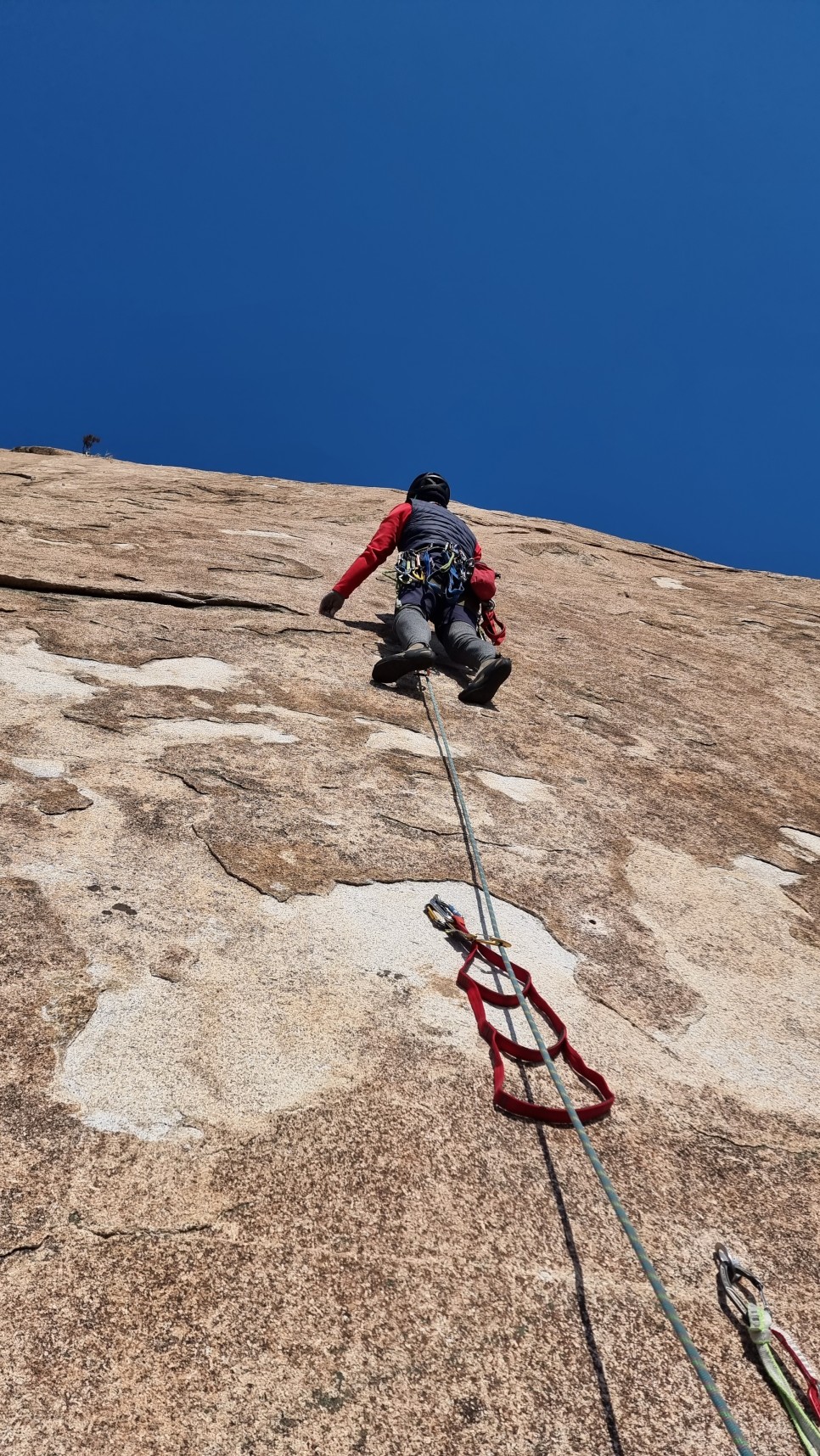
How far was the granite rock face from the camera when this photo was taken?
3.19 ft

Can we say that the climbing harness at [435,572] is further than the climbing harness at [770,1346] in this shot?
Yes

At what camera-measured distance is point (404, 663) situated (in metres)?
3.15

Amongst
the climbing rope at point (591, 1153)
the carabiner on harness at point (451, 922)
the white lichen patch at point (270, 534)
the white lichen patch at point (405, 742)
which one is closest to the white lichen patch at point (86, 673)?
the white lichen patch at point (405, 742)

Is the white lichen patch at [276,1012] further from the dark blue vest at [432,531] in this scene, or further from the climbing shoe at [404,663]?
the dark blue vest at [432,531]

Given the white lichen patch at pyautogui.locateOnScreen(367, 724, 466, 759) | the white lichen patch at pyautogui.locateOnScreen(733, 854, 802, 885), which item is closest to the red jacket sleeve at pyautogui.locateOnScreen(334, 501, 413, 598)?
the white lichen patch at pyautogui.locateOnScreen(367, 724, 466, 759)

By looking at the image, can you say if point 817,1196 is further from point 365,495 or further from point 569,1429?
point 365,495

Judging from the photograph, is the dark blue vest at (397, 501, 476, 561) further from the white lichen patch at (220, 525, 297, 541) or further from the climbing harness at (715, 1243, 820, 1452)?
the climbing harness at (715, 1243, 820, 1452)

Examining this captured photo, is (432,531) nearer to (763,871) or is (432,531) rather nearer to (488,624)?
(488,624)

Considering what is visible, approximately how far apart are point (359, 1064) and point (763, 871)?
1.55 meters

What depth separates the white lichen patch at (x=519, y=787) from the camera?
101 inches

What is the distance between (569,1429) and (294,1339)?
34cm

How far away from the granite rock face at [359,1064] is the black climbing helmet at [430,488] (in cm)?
169

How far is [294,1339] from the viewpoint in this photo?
0.99 metres

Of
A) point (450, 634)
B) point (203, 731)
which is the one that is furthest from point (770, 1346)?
point (450, 634)
